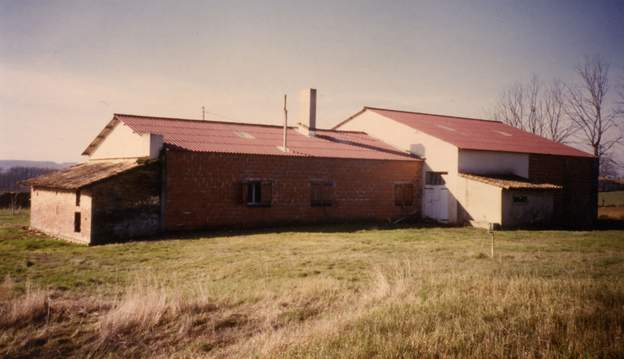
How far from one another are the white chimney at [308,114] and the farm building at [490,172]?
4.77 metres

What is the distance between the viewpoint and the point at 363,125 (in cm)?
2870

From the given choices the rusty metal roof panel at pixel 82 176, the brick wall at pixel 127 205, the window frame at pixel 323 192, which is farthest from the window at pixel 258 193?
the rusty metal roof panel at pixel 82 176

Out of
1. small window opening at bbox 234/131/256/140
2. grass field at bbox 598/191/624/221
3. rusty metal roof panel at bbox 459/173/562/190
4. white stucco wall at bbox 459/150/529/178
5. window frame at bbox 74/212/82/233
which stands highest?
small window opening at bbox 234/131/256/140

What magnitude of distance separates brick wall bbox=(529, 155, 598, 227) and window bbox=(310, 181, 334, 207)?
11518 mm

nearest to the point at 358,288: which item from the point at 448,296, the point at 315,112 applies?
the point at 448,296

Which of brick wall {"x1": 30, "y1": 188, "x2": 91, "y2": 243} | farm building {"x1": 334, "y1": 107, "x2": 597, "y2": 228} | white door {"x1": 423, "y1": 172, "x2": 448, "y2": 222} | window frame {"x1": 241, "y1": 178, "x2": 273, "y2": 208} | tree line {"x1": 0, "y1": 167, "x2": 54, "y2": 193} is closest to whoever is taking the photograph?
brick wall {"x1": 30, "y1": 188, "x2": 91, "y2": 243}

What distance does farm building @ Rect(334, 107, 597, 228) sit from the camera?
20516 mm

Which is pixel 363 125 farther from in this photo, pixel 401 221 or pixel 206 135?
pixel 206 135

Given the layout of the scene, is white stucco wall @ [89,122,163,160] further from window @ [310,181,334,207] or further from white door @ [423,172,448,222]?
white door @ [423,172,448,222]

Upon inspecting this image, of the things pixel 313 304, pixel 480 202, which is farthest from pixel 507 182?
pixel 313 304

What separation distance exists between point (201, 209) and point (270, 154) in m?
3.98

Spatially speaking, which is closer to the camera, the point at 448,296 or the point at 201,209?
the point at 448,296

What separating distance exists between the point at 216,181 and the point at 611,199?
132 ft

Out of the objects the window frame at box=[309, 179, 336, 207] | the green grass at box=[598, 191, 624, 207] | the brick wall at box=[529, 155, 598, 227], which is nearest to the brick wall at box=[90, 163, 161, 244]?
the window frame at box=[309, 179, 336, 207]
